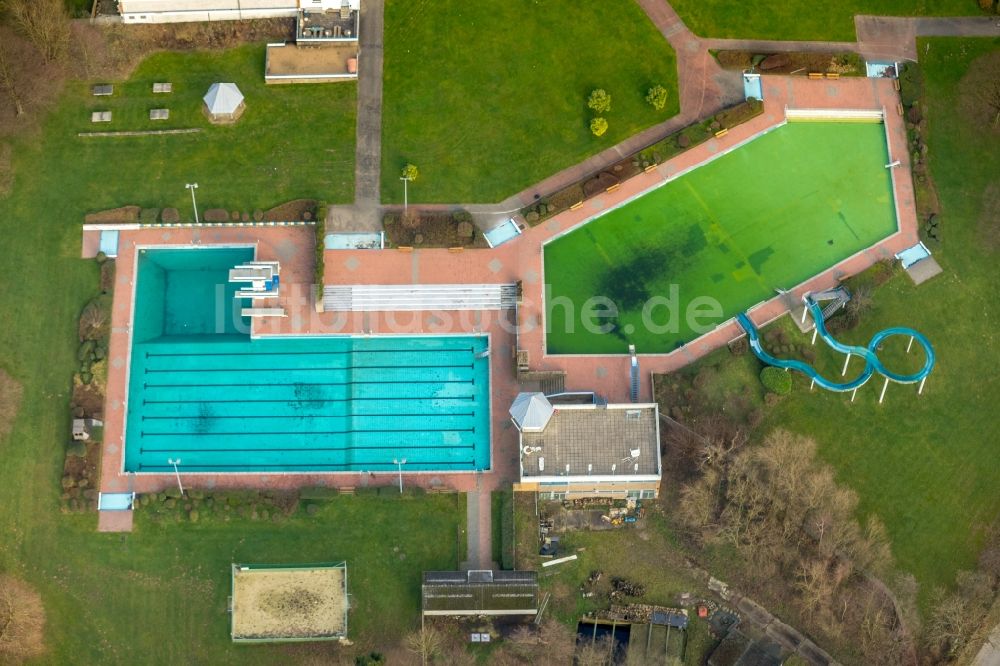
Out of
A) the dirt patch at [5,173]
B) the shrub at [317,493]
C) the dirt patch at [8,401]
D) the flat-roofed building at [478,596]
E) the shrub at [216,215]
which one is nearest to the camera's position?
the flat-roofed building at [478,596]

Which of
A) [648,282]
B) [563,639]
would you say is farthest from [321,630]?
[648,282]

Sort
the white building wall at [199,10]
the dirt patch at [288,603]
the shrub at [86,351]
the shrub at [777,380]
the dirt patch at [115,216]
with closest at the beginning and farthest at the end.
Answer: the dirt patch at [288,603], the shrub at [777,380], the shrub at [86,351], the dirt patch at [115,216], the white building wall at [199,10]

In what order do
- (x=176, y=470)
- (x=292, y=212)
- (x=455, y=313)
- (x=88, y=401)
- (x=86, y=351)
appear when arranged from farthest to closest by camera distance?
(x=292, y=212)
(x=455, y=313)
(x=86, y=351)
(x=88, y=401)
(x=176, y=470)

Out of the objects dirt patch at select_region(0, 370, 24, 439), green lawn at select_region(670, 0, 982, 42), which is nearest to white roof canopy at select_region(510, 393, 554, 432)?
green lawn at select_region(670, 0, 982, 42)

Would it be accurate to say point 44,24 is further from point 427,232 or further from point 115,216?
point 427,232

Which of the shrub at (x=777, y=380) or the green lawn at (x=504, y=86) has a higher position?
the green lawn at (x=504, y=86)

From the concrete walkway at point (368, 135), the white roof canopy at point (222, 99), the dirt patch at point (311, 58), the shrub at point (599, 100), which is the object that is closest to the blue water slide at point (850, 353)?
the shrub at point (599, 100)

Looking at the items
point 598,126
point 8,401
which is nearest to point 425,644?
point 8,401

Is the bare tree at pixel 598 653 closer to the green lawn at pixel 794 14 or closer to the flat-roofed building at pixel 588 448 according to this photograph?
the flat-roofed building at pixel 588 448

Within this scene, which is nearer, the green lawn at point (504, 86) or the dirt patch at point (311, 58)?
the green lawn at point (504, 86)
